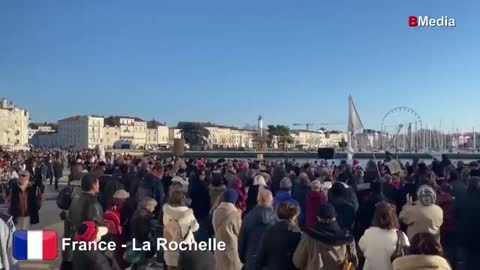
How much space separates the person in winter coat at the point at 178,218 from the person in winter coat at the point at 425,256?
101 inches

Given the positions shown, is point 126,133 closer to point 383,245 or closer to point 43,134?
point 43,134

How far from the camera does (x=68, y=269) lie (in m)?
6.00

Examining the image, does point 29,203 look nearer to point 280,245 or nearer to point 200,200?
point 200,200

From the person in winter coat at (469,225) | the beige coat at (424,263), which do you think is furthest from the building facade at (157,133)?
the beige coat at (424,263)

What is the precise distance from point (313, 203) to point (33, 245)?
3.90m

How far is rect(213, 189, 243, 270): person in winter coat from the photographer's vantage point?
6.45m

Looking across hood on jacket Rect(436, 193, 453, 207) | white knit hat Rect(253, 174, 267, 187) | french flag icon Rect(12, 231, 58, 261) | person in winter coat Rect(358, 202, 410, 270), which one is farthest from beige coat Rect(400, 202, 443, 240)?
french flag icon Rect(12, 231, 58, 261)

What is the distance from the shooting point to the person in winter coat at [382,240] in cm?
517

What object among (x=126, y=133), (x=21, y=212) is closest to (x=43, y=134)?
(x=126, y=133)

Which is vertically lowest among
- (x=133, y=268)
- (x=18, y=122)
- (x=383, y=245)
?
(x=133, y=268)

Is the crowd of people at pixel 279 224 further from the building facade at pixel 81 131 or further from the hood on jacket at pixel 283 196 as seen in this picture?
the building facade at pixel 81 131

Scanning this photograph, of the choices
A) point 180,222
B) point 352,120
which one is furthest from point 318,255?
point 352,120

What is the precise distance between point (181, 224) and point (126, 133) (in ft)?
552

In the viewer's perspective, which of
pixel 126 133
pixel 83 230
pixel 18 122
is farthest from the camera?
pixel 126 133
